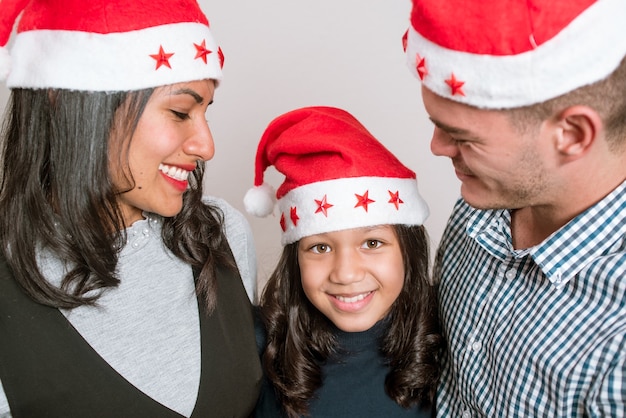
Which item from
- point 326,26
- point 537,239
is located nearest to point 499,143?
point 537,239

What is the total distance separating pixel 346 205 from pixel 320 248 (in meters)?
0.15

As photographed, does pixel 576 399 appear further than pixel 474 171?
No

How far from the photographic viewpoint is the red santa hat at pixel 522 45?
114 centimetres

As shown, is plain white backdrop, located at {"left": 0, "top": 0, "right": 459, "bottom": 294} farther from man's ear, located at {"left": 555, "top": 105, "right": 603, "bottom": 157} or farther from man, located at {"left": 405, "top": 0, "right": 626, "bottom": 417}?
man's ear, located at {"left": 555, "top": 105, "right": 603, "bottom": 157}

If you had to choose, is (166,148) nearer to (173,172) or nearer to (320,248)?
(173,172)

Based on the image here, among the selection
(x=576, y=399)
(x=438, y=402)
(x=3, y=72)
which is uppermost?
(x=3, y=72)

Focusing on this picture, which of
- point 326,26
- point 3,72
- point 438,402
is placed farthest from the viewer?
point 326,26

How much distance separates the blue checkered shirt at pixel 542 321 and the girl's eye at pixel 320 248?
31cm

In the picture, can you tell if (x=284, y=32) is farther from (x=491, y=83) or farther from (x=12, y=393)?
(x=12, y=393)

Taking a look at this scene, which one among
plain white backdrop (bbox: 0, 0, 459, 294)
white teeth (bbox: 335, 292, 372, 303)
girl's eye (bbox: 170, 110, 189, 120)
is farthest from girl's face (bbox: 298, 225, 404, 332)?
plain white backdrop (bbox: 0, 0, 459, 294)

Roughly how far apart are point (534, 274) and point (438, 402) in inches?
17.1

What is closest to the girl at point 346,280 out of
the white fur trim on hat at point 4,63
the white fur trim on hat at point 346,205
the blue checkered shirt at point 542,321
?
the white fur trim on hat at point 346,205

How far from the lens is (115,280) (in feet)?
4.67

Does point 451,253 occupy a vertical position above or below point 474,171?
below
